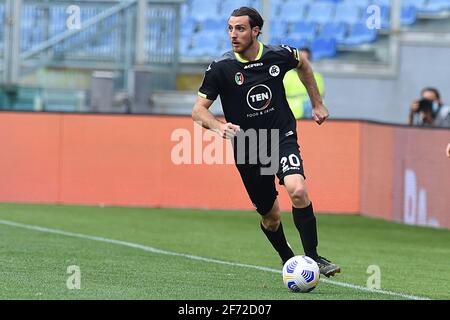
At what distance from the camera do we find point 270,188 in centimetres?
1059

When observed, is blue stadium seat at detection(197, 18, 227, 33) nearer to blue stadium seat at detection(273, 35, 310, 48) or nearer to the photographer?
blue stadium seat at detection(273, 35, 310, 48)

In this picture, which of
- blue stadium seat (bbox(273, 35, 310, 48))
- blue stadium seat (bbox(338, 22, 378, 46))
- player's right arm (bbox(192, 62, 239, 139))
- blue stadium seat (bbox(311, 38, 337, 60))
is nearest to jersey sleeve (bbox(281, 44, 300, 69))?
player's right arm (bbox(192, 62, 239, 139))

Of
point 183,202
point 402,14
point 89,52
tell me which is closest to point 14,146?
point 183,202

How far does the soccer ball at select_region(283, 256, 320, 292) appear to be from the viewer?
9.72 metres

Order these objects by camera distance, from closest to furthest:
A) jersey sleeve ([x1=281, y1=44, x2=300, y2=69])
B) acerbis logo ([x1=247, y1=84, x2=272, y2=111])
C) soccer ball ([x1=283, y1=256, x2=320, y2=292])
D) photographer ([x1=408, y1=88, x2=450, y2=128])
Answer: soccer ball ([x1=283, y1=256, x2=320, y2=292]), acerbis logo ([x1=247, y1=84, x2=272, y2=111]), jersey sleeve ([x1=281, y1=44, x2=300, y2=69]), photographer ([x1=408, y1=88, x2=450, y2=128])

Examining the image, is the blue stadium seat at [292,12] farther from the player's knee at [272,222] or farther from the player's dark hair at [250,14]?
the player's dark hair at [250,14]

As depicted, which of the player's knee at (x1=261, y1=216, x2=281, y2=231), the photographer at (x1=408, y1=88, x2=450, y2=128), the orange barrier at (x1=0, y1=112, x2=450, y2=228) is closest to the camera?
the player's knee at (x1=261, y1=216, x2=281, y2=231)

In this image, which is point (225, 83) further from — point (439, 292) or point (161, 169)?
point (161, 169)

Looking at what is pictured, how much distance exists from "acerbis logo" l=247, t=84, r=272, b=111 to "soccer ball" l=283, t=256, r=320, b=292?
1.26 meters

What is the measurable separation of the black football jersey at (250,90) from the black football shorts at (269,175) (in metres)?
0.16

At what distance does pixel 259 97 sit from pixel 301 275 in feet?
4.87

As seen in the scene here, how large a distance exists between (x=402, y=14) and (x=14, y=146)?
8766mm

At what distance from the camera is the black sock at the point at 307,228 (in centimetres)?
1017
